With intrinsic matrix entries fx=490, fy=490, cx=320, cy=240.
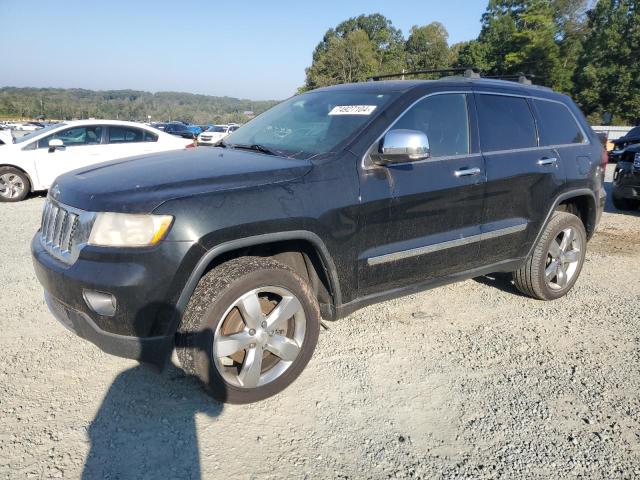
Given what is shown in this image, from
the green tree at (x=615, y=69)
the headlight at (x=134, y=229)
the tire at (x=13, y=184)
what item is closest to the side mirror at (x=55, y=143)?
the tire at (x=13, y=184)

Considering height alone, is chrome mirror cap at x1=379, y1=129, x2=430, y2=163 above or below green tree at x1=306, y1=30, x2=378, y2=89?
below

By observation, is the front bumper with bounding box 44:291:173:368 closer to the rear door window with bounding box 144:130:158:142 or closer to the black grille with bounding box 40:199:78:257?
the black grille with bounding box 40:199:78:257

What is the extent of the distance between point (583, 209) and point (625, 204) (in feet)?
16.8

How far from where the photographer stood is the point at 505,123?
386 cm

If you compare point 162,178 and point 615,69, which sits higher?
point 615,69

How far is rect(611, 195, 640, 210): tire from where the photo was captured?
873 centimetres

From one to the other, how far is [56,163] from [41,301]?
6.19 meters

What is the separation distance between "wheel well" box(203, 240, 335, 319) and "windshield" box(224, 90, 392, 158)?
1.95 feet

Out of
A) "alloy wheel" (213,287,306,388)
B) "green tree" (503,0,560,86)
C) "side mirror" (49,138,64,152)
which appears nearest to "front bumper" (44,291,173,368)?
"alloy wheel" (213,287,306,388)

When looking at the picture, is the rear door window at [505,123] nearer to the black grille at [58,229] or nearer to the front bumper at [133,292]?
the front bumper at [133,292]

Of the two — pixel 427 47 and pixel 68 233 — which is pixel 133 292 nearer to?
pixel 68 233

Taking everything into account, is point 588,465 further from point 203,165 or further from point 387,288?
point 203,165

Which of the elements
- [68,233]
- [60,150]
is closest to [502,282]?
[68,233]

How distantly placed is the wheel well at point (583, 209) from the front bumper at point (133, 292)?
3.58m
